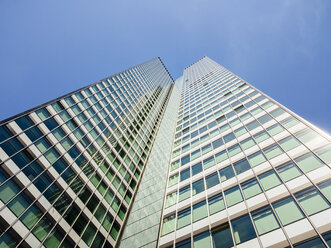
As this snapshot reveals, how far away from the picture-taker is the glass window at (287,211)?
47.8 feet

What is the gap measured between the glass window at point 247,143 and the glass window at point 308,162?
5868 mm

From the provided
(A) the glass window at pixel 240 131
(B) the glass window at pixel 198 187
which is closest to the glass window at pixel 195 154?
(A) the glass window at pixel 240 131

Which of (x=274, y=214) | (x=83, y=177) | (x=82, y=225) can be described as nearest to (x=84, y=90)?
(x=83, y=177)

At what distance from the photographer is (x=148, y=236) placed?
2091 cm

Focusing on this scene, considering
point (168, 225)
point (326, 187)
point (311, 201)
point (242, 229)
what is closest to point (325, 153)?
point (326, 187)

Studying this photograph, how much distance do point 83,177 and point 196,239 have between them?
15.8 m

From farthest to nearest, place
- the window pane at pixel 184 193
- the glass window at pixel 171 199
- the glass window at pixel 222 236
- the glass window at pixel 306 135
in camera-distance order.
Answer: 1. the glass window at pixel 171 199
2. the window pane at pixel 184 193
3. the glass window at pixel 306 135
4. the glass window at pixel 222 236

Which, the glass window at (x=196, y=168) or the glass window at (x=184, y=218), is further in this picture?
the glass window at (x=196, y=168)

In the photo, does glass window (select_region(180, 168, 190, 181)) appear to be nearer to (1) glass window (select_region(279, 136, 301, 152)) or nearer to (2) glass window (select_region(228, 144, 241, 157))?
(2) glass window (select_region(228, 144, 241, 157))

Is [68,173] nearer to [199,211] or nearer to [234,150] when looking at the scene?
[199,211]

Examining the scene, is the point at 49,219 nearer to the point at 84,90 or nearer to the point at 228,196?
the point at 228,196

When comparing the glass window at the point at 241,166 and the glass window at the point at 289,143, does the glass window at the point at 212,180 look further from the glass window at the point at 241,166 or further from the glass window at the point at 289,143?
the glass window at the point at 289,143

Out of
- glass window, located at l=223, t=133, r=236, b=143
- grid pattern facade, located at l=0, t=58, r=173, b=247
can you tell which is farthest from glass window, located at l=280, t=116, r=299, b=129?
grid pattern facade, located at l=0, t=58, r=173, b=247

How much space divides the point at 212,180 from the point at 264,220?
25.2ft
